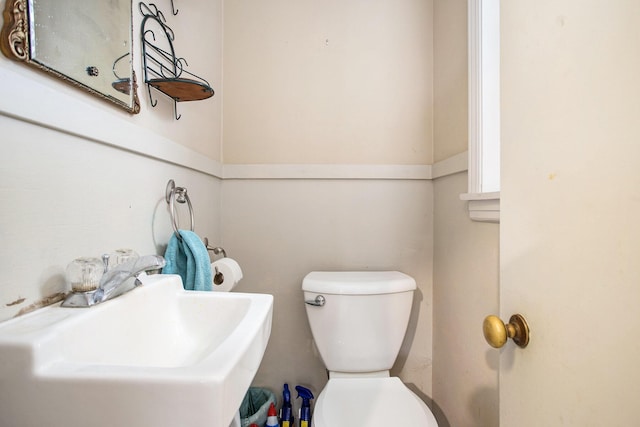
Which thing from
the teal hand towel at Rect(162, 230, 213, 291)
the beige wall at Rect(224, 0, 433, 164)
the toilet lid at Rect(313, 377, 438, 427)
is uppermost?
the beige wall at Rect(224, 0, 433, 164)

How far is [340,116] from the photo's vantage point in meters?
1.35

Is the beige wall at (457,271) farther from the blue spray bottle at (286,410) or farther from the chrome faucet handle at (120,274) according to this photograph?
the chrome faucet handle at (120,274)

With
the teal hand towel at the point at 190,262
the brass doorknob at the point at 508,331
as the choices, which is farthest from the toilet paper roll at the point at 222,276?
the brass doorknob at the point at 508,331

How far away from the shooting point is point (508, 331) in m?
0.45

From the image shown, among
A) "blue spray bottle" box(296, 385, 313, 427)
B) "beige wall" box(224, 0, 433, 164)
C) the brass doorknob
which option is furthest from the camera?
"beige wall" box(224, 0, 433, 164)

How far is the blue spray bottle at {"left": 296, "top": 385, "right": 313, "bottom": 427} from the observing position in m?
1.20

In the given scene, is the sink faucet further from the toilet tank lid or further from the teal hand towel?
the toilet tank lid

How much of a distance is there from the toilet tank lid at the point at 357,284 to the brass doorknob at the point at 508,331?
25.9 inches

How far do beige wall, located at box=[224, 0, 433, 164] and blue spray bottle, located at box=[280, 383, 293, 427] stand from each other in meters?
1.04

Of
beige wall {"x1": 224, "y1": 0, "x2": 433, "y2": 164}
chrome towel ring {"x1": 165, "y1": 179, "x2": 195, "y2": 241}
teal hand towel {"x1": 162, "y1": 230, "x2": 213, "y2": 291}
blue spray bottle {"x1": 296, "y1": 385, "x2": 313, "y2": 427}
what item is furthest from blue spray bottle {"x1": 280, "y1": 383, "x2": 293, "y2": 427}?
beige wall {"x1": 224, "y1": 0, "x2": 433, "y2": 164}

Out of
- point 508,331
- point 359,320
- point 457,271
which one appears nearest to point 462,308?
point 457,271

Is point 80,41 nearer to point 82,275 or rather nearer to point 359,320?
point 82,275

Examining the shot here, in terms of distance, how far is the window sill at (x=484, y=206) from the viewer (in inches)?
32.0

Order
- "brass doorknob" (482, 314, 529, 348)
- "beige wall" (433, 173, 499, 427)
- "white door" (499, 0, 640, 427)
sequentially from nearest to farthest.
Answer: "white door" (499, 0, 640, 427) < "brass doorknob" (482, 314, 529, 348) < "beige wall" (433, 173, 499, 427)
